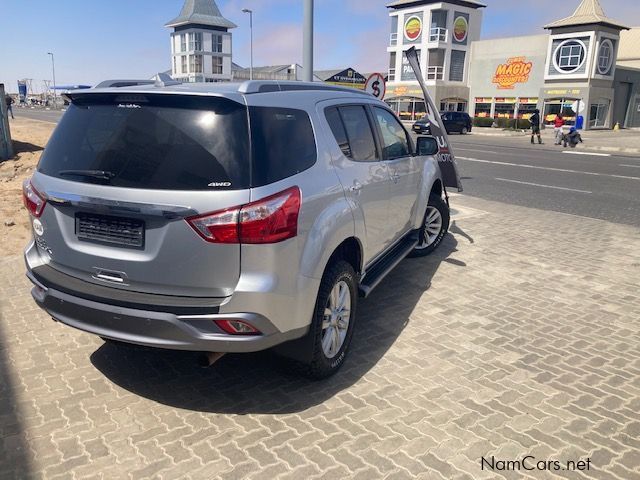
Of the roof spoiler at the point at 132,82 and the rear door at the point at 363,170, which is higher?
the roof spoiler at the point at 132,82

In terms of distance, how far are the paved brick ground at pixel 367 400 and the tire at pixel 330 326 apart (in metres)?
0.15

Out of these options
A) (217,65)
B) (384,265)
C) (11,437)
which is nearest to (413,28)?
(217,65)

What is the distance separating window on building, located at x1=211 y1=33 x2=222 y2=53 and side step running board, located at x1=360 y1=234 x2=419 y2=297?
8970 cm

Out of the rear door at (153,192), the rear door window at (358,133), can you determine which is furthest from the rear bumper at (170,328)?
the rear door window at (358,133)

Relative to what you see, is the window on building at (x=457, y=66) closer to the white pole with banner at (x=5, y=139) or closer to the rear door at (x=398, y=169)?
the white pole with banner at (x=5, y=139)

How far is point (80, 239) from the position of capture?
3066 millimetres

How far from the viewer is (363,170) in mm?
4000

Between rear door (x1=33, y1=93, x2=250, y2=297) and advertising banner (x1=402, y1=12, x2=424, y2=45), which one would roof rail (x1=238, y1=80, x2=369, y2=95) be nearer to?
rear door (x1=33, y1=93, x2=250, y2=297)

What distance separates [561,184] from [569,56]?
3605cm

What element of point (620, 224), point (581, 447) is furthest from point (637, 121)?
point (581, 447)

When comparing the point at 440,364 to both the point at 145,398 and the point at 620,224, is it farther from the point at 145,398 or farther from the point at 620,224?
the point at 620,224

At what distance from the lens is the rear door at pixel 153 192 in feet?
9.09

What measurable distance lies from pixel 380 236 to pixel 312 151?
1.33 meters

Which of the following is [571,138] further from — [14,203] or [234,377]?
[234,377]
